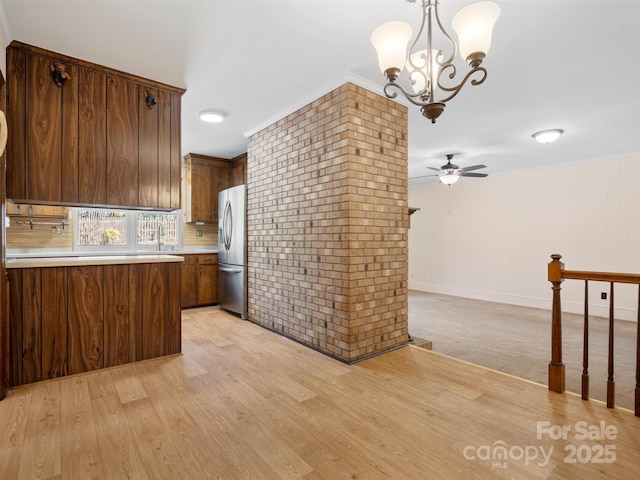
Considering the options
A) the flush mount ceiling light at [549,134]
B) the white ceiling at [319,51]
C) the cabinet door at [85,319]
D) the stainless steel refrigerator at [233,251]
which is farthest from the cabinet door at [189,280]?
the flush mount ceiling light at [549,134]

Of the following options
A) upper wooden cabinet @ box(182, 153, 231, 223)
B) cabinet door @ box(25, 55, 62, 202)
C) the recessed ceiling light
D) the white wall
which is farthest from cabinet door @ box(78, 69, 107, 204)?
the white wall

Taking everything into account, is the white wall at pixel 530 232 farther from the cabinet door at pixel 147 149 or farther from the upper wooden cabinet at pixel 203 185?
the cabinet door at pixel 147 149

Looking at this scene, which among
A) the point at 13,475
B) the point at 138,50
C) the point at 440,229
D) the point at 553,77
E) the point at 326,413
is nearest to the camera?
the point at 13,475

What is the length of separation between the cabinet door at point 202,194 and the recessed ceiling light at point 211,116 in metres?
1.78

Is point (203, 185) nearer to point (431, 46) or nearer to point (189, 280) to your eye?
point (189, 280)

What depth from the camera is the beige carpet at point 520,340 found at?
116 inches

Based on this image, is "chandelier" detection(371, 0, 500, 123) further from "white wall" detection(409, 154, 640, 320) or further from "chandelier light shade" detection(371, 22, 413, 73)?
"white wall" detection(409, 154, 640, 320)

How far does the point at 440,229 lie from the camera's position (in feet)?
24.9

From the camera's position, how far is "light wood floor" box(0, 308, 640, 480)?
5.13ft

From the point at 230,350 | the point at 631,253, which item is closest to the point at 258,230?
the point at 230,350

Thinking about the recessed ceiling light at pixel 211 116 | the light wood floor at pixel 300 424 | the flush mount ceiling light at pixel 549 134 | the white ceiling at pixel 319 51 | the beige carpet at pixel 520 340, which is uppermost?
the white ceiling at pixel 319 51

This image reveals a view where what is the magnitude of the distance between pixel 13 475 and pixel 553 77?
4.51 meters

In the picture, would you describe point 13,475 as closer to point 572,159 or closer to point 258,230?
point 258,230

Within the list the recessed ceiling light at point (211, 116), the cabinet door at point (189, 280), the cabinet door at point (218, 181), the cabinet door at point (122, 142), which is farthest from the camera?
the cabinet door at point (218, 181)
